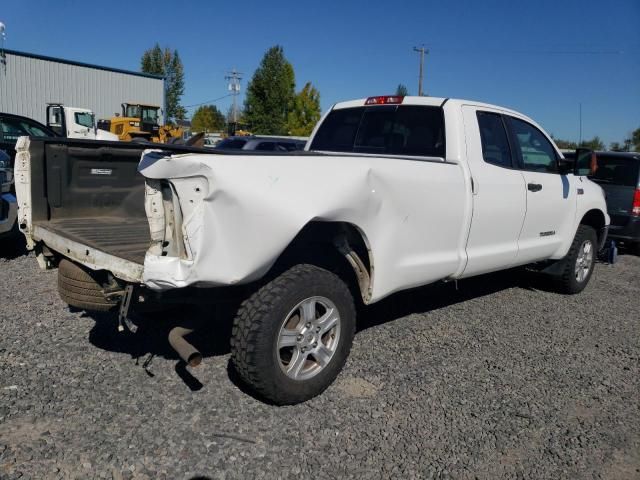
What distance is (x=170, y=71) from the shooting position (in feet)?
229

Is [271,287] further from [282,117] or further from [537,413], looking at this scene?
[282,117]

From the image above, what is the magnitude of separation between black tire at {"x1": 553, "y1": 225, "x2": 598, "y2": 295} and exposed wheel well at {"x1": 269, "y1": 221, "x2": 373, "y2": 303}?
342cm

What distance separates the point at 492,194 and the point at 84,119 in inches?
931

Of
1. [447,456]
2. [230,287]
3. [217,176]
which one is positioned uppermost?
[217,176]

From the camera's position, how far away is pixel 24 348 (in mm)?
4016

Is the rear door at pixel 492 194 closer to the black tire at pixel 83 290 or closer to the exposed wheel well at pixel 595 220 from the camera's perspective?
the exposed wheel well at pixel 595 220

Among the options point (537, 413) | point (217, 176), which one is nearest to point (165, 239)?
point (217, 176)

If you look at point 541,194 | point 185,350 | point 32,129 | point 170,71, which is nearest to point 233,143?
point 32,129

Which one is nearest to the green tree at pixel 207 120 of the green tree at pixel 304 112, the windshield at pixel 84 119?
the green tree at pixel 304 112

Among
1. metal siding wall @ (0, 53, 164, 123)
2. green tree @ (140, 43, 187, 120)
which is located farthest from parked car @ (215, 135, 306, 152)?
green tree @ (140, 43, 187, 120)

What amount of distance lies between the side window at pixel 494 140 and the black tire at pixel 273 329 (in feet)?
6.97

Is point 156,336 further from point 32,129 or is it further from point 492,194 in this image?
point 32,129

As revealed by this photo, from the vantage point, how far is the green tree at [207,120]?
85.5 meters

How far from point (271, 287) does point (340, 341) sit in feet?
2.22
